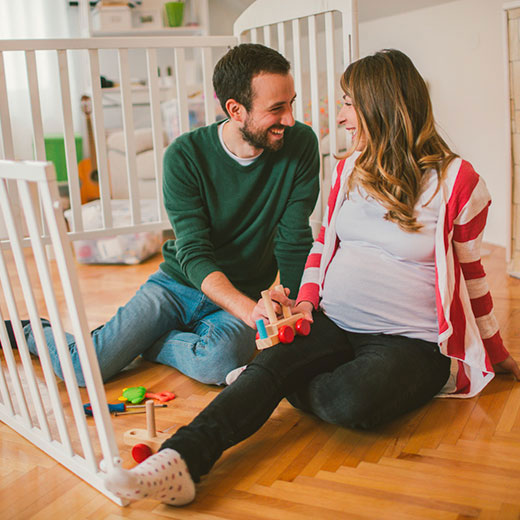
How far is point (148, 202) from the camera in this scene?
3.14m

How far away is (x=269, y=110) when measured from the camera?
147cm

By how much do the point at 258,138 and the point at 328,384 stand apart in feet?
2.00

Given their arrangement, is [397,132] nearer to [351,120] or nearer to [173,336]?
[351,120]

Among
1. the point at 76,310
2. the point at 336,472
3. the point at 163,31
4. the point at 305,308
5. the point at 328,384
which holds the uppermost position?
the point at 163,31

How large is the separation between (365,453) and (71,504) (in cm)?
50

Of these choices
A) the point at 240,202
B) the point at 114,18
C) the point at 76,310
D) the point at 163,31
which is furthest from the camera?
the point at 163,31

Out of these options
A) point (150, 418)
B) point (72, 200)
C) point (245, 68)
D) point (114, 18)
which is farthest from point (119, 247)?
point (150, 418)

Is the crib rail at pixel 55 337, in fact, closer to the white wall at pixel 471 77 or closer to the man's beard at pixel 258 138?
the man's beard at pixel 258 138

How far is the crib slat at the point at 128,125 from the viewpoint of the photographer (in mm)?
1790

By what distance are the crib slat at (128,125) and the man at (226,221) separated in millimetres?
305

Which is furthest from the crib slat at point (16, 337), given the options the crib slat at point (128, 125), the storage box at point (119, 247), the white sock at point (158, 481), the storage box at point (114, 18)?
the storage box at point (114, 18)

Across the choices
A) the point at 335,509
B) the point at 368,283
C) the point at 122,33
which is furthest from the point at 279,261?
the point at 122,33

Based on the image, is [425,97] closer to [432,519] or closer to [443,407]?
[443,407]

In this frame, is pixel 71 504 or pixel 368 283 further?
pixel 368 283
